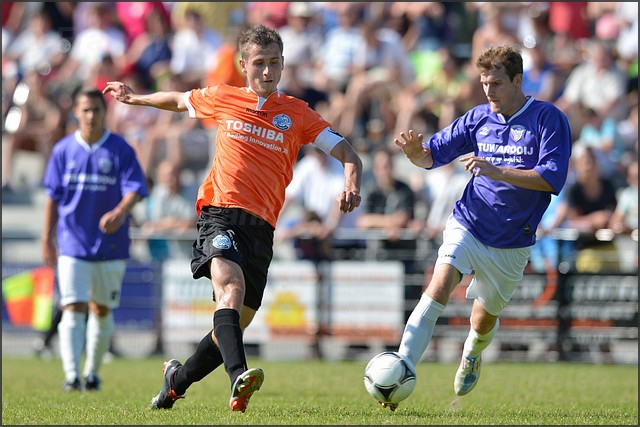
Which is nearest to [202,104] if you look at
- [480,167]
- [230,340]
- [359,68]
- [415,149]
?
[415,149]

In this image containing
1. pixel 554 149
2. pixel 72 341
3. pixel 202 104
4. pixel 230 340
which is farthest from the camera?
pixel 72 341

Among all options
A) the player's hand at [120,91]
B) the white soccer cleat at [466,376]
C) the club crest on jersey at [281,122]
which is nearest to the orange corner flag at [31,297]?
the player's hand at [120,91]

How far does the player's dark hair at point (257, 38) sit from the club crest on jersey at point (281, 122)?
1.60 ft

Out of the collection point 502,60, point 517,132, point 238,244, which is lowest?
point 238,244

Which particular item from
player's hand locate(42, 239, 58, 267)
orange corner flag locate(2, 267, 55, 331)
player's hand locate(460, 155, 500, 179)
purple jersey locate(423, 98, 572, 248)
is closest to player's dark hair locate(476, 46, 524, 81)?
purple jersey locate(423, 98, 572, 248)

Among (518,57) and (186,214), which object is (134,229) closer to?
(186,214)

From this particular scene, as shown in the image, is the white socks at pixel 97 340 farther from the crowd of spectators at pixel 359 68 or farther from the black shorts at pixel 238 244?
the crowd of spectators at pixel 359 68

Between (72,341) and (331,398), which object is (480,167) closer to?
(331,398)

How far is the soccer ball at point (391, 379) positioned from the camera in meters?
7.14

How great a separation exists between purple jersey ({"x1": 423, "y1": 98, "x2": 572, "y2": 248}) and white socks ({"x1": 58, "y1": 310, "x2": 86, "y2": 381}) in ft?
13.8

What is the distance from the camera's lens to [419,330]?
7.57 metres

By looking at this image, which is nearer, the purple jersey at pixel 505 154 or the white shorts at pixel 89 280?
the purple jersey at pixel 505 154

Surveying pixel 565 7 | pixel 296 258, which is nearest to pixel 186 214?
pixel 296 258

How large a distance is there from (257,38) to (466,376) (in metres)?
3.27
